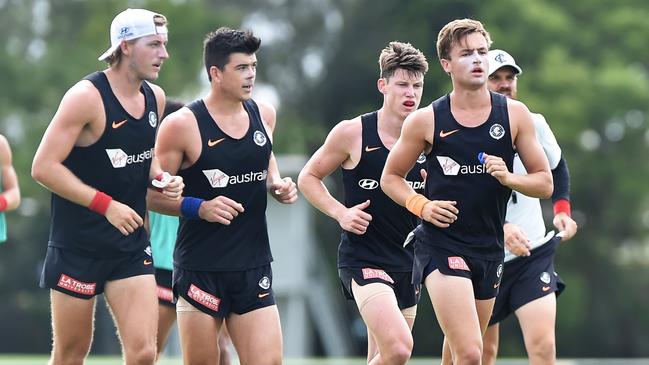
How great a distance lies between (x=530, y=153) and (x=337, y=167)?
151 centimetres

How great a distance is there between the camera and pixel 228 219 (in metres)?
8.54

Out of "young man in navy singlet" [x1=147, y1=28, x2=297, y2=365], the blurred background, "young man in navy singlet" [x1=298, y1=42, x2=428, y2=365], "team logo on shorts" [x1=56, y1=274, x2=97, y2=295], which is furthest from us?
the blurred background

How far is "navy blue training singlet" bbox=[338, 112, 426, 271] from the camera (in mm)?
9242

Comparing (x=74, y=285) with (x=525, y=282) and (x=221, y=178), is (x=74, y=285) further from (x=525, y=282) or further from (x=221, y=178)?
(x=525, y=282)

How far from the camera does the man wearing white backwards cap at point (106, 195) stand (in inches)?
322

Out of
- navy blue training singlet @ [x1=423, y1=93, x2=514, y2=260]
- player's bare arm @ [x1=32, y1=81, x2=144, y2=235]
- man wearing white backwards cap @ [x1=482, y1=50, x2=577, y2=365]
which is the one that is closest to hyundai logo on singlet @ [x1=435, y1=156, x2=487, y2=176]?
navy blue training singlet @ [x1=423, y1=93, x2=514, y2=260]

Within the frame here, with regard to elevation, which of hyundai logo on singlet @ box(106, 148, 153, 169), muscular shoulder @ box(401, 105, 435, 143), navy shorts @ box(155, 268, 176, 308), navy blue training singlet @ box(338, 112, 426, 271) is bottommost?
navy shorts @ box(155, 268, 176, 308)

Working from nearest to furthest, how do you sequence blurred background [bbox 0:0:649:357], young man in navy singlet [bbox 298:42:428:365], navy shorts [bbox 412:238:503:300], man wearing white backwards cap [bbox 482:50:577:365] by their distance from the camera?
navy shorts [bbox 412:238:503:300], young man in navy singlet [bbox 298:42:428:365], man wearing white backwards cap [bbox 482:50:577:365], blurred background [bbox 0:0:649:357]

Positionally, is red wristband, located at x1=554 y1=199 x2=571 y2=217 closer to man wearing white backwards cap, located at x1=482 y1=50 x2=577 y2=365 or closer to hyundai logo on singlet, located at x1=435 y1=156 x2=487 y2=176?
man wearing white backwards cap, located at x1=482 y1=50 x2=577 y2=365

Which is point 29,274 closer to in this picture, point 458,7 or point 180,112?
point 458,7

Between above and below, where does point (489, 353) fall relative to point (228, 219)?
below

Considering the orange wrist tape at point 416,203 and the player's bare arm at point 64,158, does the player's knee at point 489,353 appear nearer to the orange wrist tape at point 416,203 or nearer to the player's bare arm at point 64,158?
the orange wrist tape at point 416,203

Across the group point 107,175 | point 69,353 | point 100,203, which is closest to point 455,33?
point 107,175

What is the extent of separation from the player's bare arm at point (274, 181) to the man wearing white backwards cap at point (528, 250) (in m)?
1.68
